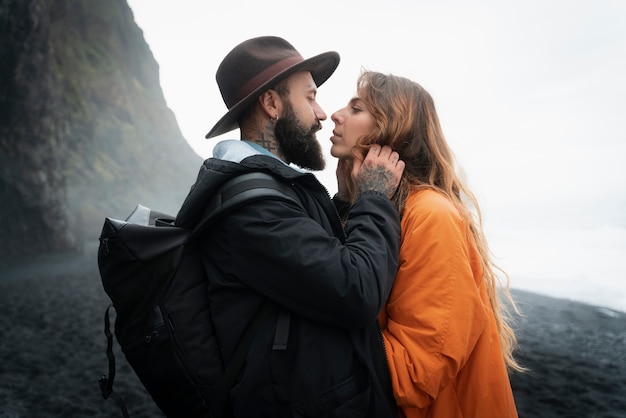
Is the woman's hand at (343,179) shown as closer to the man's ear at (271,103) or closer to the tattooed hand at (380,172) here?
the tattooed hand at (380,172)

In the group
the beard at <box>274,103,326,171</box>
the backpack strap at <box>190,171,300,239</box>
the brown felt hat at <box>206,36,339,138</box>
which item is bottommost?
the backpack strap at <box>190,171,300,239</box>

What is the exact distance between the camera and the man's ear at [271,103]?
8.90ft

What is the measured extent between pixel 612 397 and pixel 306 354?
27.0 ft

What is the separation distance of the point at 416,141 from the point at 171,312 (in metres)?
1.73

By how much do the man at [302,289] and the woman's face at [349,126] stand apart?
1.64 ft

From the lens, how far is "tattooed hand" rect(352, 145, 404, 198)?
2.26 meters

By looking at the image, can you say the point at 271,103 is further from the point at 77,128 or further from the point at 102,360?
the point at 77,128

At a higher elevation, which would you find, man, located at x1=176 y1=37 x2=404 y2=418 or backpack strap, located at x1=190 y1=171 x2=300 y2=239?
backpack strap, located at x1=190 y1=171 x2=300 y2=239

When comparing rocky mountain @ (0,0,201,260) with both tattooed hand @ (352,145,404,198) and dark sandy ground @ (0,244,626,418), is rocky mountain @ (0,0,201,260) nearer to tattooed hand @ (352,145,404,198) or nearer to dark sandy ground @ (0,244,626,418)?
dark sandy ground @ (0,244,626,418)

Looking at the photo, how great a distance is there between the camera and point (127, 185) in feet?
153

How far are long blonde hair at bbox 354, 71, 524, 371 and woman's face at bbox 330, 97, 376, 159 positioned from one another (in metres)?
0.05

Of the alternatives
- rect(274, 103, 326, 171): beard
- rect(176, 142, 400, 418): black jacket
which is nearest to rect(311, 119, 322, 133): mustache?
rect(274, 103, 326, 171): beard

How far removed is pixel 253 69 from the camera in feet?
8.77

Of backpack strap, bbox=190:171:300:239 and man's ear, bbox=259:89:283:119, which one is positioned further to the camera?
man's ear, bbox=259:89:283:119
